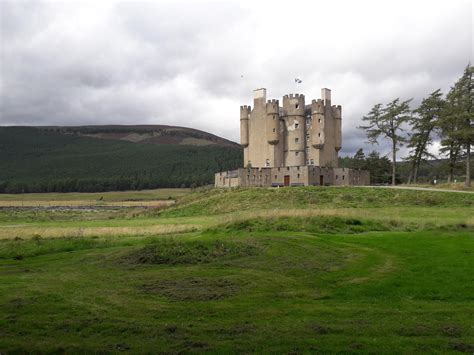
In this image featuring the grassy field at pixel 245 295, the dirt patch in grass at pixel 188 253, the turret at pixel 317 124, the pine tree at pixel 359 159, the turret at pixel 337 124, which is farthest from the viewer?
the pine tree at pixel 359 159

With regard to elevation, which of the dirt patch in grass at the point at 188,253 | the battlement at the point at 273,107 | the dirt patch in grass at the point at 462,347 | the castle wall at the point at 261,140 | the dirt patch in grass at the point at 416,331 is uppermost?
the battlement at the point at 273,107

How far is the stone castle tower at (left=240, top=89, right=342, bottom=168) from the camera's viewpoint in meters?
71.0

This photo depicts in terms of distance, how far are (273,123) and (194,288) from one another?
194 feet

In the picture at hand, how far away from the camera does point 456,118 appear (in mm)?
54062

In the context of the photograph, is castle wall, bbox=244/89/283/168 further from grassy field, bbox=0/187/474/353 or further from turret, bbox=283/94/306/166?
grassy field, bbox=0/187/474/353

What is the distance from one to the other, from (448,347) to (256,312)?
426 cm

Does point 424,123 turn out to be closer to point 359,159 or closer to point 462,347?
point 359,159

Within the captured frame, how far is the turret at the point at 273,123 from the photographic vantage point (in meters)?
71.0

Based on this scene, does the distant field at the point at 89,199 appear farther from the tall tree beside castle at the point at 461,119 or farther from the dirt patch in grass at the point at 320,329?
the dirt patch in grass at the point at 320,329

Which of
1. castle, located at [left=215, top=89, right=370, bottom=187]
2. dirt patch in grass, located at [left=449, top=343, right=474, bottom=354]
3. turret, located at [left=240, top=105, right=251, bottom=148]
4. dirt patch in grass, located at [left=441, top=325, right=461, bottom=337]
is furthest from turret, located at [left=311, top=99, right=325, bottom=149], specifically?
dirt patch in grass, located at [left=449, top=343, right=474, bottom=354]

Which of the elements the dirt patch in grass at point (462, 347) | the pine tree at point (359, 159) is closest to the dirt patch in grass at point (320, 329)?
the dirt patch in grass at point (462, 347)

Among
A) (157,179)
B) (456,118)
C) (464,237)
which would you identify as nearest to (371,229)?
(464,237)

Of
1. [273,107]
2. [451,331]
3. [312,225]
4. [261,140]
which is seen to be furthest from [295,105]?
[451,331]

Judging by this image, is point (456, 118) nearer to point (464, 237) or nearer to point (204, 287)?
point (464, 237)
